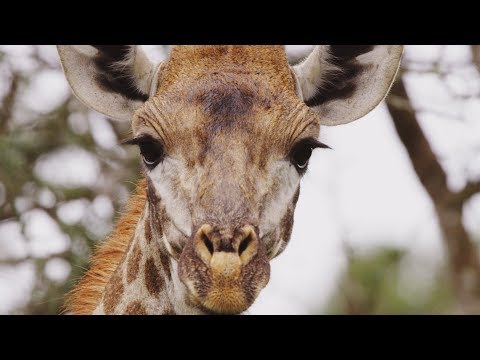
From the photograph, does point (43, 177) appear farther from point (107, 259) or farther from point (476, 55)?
point (476, 55)

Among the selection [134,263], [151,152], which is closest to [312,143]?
[151,152]

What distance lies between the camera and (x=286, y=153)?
461cm

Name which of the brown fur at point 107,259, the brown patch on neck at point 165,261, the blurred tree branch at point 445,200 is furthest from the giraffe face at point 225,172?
the blurred tree branch at point 445,200

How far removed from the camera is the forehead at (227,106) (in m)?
4.45

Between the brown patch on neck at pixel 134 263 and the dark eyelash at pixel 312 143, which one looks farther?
the brown patch on neck at pixel 134 263

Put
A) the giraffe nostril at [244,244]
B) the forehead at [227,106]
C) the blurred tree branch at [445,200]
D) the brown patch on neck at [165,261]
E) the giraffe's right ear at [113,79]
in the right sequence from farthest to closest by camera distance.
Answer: the blurred tree branch at [445,200]
the giraffe's right ear at [113,79]
the brown patch on neck at [165,261]
the forehead at [227,106]
the giraffe nostril at [244,244]

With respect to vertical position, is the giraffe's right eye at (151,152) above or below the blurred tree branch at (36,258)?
above

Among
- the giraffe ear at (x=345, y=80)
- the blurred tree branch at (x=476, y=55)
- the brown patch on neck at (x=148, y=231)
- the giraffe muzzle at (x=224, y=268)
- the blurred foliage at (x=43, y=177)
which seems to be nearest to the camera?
the giraffe muzzle at (x=224, y=268)

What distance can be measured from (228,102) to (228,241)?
872 mm

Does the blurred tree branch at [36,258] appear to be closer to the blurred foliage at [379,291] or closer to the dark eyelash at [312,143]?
the dark eyelash at [312,143]

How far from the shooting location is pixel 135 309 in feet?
15.9

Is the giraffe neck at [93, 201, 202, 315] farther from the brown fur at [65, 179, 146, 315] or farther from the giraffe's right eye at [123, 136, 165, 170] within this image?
the brown fur at [65, 179, 146, 315]

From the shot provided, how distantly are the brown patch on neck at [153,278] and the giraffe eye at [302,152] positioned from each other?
1.00 meters
